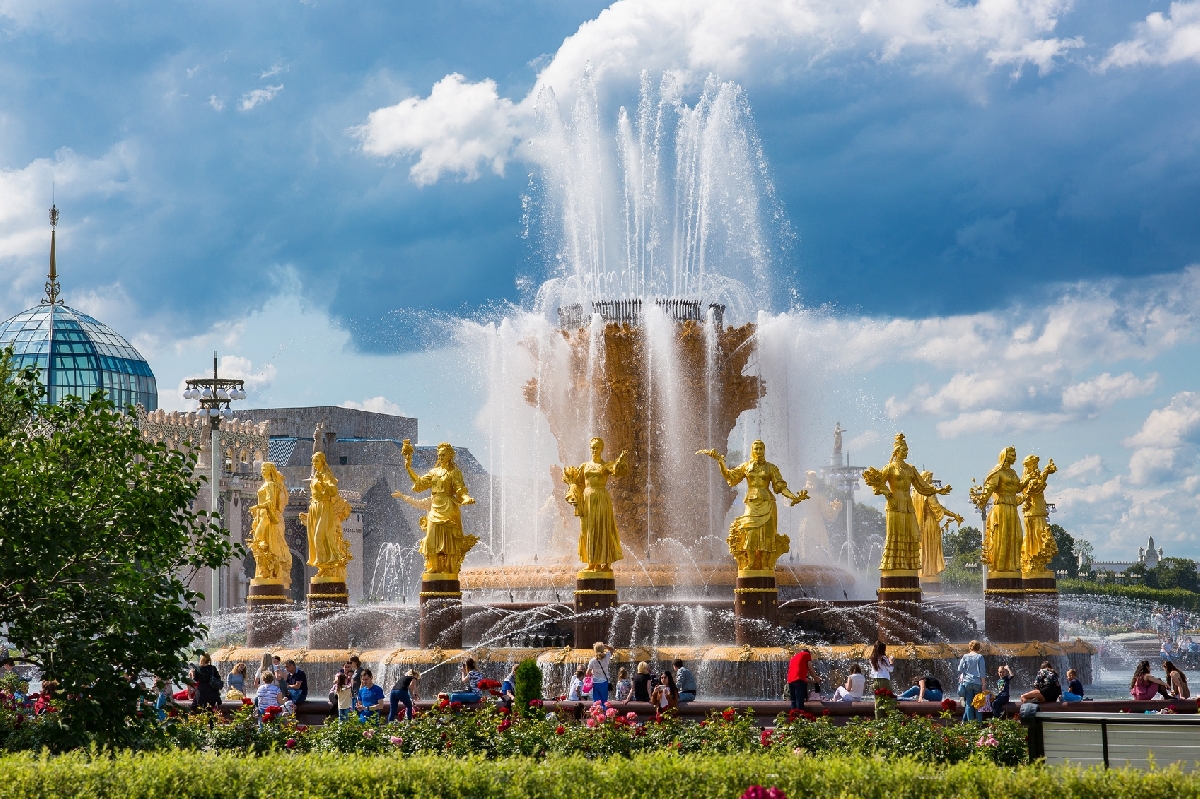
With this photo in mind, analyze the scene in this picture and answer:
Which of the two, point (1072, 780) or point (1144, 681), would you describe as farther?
point (1144, 681)

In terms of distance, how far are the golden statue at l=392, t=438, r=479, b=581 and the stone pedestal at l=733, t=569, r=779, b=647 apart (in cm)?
440

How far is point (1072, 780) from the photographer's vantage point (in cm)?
1046

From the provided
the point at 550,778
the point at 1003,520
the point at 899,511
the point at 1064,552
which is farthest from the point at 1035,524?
the point at 1064,552

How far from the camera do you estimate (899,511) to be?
23750mm

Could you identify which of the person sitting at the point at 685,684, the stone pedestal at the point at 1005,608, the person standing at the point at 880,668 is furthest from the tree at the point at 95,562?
the stone pedestal at the point at 1005,608

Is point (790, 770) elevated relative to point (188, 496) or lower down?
lower down

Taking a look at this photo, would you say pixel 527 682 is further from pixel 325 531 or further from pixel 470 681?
pixel 325 531

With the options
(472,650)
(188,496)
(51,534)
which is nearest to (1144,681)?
(472,650)

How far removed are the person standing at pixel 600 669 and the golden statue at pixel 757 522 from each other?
8.41 feet

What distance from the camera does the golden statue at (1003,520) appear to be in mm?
25250

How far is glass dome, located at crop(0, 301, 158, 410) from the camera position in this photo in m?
71.9

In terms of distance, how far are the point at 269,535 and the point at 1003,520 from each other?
13378 millimetres

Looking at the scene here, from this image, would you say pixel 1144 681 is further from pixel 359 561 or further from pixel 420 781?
pixel 359 561

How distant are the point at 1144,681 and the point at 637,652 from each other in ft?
22.1
